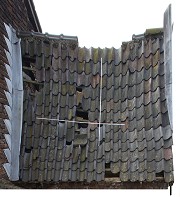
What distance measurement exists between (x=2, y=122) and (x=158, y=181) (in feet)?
8.31

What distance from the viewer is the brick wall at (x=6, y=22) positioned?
17.2 feet

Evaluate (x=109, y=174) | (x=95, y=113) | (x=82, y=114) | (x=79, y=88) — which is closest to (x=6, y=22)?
(x=79, y=88)

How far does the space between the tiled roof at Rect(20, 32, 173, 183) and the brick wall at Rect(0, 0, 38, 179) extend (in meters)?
0.48

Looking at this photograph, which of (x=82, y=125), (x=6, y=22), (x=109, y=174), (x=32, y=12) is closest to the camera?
(x=109, y=174)

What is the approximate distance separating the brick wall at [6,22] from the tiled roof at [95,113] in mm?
481

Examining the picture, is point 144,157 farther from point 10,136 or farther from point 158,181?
point 10,136

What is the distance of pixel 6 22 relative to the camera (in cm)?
623

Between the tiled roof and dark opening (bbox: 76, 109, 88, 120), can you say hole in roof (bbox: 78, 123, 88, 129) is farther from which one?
dark opening (bbox: 76, 109, 88, 120)

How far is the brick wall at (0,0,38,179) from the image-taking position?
5.23 metres

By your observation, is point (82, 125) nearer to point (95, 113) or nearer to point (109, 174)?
point (95, 113)

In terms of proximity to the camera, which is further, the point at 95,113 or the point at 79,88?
the point at 79,88

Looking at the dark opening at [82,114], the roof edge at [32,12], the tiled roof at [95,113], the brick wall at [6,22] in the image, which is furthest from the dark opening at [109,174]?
the roof edge at [32,12]

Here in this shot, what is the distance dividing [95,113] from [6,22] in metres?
2.33

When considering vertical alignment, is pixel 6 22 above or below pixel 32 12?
below
